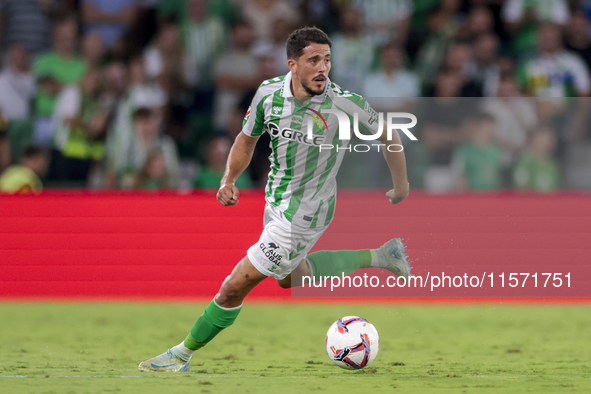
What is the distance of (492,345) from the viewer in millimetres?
6457

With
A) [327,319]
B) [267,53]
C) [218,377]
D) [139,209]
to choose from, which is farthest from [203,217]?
[218,377]

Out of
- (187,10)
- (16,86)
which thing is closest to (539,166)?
(187,10)

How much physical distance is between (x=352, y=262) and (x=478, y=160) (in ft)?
10.7

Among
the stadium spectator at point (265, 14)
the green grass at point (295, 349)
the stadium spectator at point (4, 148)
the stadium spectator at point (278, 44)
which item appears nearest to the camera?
the green grass at point (295, 349)

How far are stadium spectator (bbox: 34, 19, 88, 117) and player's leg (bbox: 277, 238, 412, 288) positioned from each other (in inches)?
250

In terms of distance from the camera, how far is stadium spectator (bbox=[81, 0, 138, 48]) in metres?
11.8

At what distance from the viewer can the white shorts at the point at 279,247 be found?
16.9 ft

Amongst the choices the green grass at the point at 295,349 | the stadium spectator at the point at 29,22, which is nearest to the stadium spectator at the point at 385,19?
the green grass at the point at 295,349

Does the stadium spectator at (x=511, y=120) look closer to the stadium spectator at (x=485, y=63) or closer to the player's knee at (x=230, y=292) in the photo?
the stadium spectator at (x=485, y=63)

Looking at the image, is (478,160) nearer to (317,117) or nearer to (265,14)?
(317,117)

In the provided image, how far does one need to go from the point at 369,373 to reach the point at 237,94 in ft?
20.5

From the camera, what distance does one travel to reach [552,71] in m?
10.2

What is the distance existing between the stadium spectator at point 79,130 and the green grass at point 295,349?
2133mm

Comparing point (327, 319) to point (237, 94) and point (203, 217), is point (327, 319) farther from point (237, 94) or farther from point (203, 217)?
point (237, 94)
